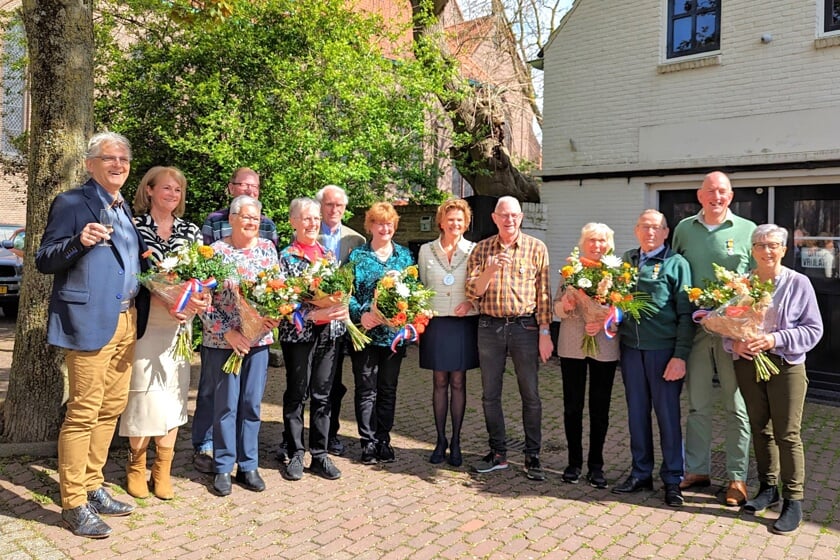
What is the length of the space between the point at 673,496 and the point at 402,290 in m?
2.41

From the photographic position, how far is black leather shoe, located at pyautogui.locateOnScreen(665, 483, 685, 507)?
4.68 m

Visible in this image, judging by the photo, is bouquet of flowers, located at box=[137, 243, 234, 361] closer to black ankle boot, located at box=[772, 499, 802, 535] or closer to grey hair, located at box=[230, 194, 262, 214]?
grey hair, located at box=[230, 194, 262, 214]

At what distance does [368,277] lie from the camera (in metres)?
5.23

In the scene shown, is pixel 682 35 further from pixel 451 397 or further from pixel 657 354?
pixel 451 397

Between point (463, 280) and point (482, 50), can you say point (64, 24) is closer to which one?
point (463, 280)

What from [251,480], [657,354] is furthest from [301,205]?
[657,354]

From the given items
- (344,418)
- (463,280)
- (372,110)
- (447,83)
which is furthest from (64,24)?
(447,83)

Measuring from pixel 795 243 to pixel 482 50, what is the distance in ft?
37.7

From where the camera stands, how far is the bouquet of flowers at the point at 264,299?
4383 mm

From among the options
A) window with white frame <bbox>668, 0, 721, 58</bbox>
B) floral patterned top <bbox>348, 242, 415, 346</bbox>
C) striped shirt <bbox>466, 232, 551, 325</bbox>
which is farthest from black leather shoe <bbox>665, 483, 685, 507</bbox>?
window with white frame <bbox>668, 0, 721, 58</bbox>

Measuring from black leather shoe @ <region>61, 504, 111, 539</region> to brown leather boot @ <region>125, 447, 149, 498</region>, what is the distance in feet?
1.64

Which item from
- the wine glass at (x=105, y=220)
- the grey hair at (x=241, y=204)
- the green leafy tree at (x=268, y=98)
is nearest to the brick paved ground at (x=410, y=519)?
the wine glass at (x=105, y=220)

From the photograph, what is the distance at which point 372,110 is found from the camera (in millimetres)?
9625

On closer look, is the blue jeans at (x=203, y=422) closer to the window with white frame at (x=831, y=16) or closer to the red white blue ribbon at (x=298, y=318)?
the red white blue ribbon at (x=298, y=318)
